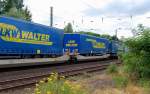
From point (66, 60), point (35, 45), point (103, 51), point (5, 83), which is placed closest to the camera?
point (5, 83)

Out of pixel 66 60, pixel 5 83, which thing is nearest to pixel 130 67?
pixel 5 83

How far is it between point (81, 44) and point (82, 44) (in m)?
0.42

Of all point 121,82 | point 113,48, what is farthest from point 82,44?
point 121,82

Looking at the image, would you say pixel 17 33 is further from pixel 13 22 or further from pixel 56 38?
pixel 56 38

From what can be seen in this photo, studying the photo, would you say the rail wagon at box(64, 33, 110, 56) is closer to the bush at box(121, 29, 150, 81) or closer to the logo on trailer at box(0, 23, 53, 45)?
the logo on trailer at box(0, 23, 53, 45)

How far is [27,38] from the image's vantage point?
90.1ft

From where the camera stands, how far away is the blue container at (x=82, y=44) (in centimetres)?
3800

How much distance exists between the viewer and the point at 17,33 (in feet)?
84.9

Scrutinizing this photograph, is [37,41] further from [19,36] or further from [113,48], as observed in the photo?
[113,48]

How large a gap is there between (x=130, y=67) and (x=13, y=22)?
10650 mm

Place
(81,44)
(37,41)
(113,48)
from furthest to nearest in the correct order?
(113,48), (81,44), (37,41)

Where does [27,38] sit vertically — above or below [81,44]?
above

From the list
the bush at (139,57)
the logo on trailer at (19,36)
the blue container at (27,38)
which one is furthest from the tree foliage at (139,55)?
the blue container at (27,38)

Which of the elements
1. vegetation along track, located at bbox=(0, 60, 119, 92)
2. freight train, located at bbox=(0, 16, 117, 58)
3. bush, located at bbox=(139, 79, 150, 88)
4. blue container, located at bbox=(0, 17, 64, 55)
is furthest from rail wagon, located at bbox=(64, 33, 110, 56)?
bush, located at bbox=(139, 79, 150, 88)
